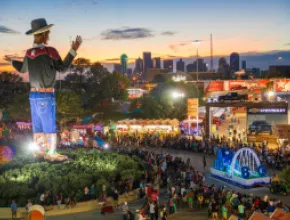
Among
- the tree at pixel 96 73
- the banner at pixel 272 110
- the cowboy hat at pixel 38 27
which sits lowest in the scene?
the banner at pixel 272 110

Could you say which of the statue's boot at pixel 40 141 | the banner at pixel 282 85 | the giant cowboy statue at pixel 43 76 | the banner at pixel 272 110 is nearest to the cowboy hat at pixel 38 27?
the giant cowboy statue at pixel 43 76

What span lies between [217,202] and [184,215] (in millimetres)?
1426

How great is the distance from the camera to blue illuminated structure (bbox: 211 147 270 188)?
21.6 m

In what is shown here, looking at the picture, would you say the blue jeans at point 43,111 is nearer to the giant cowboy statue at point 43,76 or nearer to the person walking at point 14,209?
the giant cowboy statue at point 43,76

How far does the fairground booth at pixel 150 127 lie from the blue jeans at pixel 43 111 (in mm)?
16462

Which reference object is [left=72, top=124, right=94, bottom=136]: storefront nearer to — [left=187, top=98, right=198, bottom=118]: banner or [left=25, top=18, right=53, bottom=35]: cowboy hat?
[left=187, top=98, right=198, bottom=118]: banner

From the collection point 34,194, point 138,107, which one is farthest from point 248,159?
point 138,107

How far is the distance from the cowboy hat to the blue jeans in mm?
3142

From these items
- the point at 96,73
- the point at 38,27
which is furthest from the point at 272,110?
the point at 96,73

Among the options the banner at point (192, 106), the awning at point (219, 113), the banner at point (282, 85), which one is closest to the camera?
the banner at point (192, 106)

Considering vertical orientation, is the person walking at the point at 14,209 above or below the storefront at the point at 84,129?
below

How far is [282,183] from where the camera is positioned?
1989 cm

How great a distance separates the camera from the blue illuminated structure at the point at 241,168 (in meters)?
21.6

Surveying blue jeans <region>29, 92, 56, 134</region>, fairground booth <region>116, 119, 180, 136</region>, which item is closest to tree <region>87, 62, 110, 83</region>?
fairground booth <region>116, 119, 180, 136</region>
